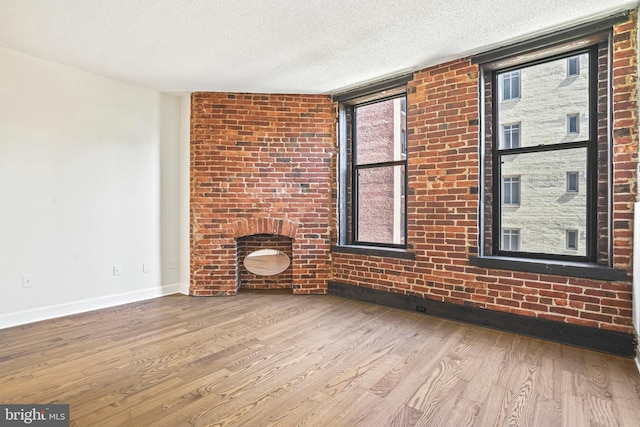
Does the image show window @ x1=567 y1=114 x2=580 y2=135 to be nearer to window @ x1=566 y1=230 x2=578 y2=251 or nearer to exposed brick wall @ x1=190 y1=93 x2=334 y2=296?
window @ x1=566 y1=230 x2=578 y2=251

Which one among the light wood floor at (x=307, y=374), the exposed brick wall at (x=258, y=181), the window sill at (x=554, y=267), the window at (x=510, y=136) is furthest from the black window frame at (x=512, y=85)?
the light wood floor at (x=307, y=374)

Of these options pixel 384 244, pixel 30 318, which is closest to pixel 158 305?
pixel 30 318

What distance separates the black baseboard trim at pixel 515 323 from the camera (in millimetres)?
2451

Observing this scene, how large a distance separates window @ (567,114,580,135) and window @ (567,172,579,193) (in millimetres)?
349

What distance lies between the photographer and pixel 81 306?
350cm

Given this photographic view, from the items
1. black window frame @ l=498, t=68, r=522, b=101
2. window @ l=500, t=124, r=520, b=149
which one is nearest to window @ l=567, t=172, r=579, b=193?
window @ l=500, t=124, r=520, b=149

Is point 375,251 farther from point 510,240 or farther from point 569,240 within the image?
point 569,240

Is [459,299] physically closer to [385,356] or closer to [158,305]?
[385,356]

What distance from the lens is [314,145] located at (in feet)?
13.8

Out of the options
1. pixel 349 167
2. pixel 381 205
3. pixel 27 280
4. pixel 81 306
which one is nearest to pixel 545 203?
pixel 381 205

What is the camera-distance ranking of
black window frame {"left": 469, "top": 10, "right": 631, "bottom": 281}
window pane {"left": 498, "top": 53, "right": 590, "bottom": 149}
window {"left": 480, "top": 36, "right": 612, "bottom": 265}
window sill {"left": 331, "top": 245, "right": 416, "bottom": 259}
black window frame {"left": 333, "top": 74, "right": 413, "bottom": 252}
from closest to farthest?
black window frame {"left": 469, "top": 10, "right": 631, "bottom": 281} → window {"left": 480, "top": 36, "right": 612, "bottom": 265} → window pane {"left": 498, "top": 53, "right": 590, "bottom": 149} → window sill {"left": 331, "top": 245, "right": 416, "bottom": 259} → black window frame {"left": 333, "top": 74, "right": 413, "bottom": 252}

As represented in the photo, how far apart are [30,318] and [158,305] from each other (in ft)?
3.67

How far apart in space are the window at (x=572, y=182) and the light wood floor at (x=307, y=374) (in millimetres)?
1303

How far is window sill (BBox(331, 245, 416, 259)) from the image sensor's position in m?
3.56
